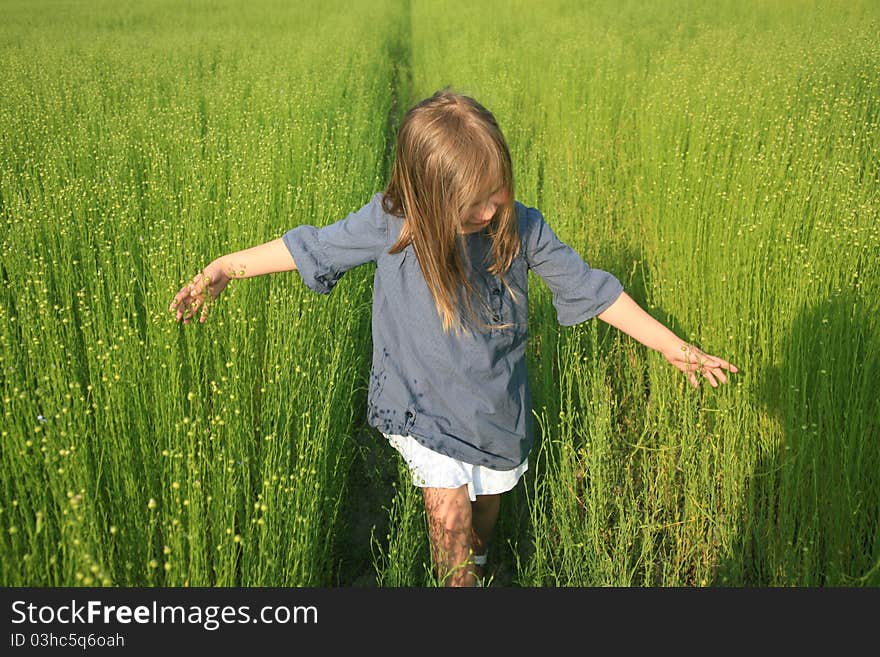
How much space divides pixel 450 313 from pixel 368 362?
1.56 metres

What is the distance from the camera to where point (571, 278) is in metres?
2.04

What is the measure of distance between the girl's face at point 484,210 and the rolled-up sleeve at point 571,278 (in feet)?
0.59

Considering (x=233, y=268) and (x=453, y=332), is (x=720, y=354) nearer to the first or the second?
(x=453, y=332)

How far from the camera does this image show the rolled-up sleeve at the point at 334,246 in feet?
6.59

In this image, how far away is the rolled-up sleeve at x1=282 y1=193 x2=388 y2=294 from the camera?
6.59 feet

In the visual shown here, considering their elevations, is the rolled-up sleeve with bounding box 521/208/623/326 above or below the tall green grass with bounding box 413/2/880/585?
above

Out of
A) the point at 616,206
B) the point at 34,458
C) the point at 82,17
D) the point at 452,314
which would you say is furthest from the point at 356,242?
the point at 82,17

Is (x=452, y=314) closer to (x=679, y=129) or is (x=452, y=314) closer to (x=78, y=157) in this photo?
(x=679, y=129)

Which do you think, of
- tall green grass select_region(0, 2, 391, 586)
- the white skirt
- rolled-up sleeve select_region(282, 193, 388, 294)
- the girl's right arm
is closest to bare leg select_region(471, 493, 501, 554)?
the white skirt

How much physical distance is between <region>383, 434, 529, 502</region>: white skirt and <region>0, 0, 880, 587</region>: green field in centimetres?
12

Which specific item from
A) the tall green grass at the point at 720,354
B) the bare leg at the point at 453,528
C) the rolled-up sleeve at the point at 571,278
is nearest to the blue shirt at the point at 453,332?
the rolled-up sleeve at the point at 571,278

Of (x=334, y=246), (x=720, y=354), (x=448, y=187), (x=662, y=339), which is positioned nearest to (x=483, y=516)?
(x=662, y=339)

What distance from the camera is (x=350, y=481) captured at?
2.83 meters

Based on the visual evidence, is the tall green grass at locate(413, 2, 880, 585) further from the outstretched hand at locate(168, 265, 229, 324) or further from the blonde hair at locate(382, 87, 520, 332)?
the outstretched hand at locate(168, 265, 229, 324)
